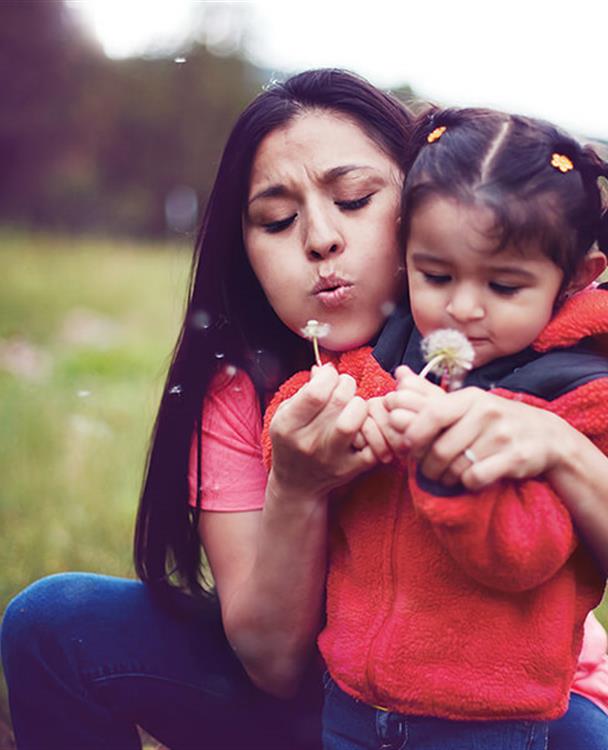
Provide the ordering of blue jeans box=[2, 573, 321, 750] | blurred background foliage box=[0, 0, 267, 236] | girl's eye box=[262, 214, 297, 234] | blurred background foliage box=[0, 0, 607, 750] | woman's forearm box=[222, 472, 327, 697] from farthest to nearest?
blurred background foliage box=[0, 0, 267, 236]
blurred background foliage box=[0, 0, 607, 750]
blue jeans box=[2, 573, 321, 750]
girl's eye box=[262, 214, 297, 234]
woman's forearm box=[222, 472, 327, 697]

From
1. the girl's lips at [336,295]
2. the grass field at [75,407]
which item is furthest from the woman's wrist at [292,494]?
the grass field at [75,407]

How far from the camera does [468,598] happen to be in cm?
148

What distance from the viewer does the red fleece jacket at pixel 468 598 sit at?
4.50 feet

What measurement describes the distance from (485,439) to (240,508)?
2.30 feet

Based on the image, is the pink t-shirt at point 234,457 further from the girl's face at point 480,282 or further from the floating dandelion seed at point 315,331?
the girl's face at point 480,282

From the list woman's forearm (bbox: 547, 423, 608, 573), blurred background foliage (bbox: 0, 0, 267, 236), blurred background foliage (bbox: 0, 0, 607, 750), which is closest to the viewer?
woman's forearm (bbox: 547, 423, 608, 573)

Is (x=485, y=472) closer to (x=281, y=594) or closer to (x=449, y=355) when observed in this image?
(x=449, y=355)

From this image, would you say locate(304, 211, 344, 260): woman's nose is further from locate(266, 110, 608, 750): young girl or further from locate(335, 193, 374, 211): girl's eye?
locate(266, 110, 608, 750): young girl


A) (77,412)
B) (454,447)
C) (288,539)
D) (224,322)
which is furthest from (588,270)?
(77,412)

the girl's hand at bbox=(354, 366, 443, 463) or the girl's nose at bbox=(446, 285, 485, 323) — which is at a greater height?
the girl's nose at bbox=(446, 285, 485, 323)

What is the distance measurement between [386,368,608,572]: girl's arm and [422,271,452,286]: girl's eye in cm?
16

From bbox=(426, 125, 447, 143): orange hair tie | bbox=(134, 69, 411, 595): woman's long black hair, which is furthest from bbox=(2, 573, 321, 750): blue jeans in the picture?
bbox=(426, 125, 447, 143): orange hair tie

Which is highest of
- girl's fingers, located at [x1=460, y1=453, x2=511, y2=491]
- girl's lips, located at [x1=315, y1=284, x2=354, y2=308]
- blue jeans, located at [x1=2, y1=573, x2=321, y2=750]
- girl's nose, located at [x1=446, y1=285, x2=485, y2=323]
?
girl's nose, located at [x1=446, y1=285, x2=485, y2=323]

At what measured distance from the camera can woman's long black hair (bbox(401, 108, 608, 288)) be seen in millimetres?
1370
